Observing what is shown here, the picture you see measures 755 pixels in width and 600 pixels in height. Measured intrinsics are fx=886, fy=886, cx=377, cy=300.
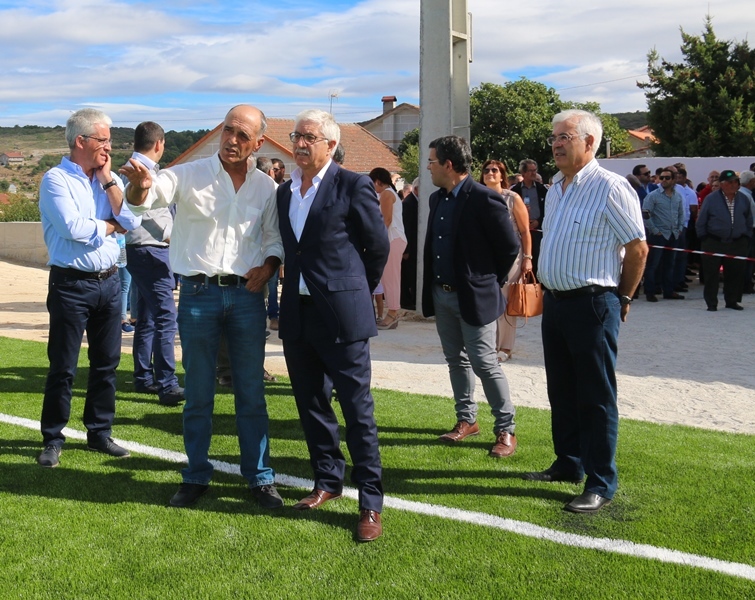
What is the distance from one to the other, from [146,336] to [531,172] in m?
8.19

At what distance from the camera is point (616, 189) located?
15.0 feet

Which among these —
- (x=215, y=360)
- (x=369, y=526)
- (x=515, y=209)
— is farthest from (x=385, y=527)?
(x=515, y=209)

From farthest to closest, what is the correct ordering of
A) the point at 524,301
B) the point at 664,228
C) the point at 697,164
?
the point at 697,164 < the point at 664,228 < the point at 524,301

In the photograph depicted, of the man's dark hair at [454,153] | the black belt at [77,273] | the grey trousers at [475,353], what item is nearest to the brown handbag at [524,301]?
the grey trousers at [475,353]

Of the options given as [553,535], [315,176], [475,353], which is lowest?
[553,535]

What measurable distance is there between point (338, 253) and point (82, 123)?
2.01m

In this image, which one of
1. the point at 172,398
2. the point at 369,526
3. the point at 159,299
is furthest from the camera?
the point at 159,299

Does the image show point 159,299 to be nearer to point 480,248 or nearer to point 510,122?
point 480,248

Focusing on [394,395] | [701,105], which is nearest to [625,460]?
[394,395]

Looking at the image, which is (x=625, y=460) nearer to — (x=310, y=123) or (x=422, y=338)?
(x=310, y=123)

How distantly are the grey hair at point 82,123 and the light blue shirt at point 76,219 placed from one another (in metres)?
0.16

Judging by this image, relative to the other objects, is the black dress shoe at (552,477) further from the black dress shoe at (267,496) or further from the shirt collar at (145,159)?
the shirt collar at (145,159)

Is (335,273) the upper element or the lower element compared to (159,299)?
upper

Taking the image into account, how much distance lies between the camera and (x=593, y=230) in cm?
463
